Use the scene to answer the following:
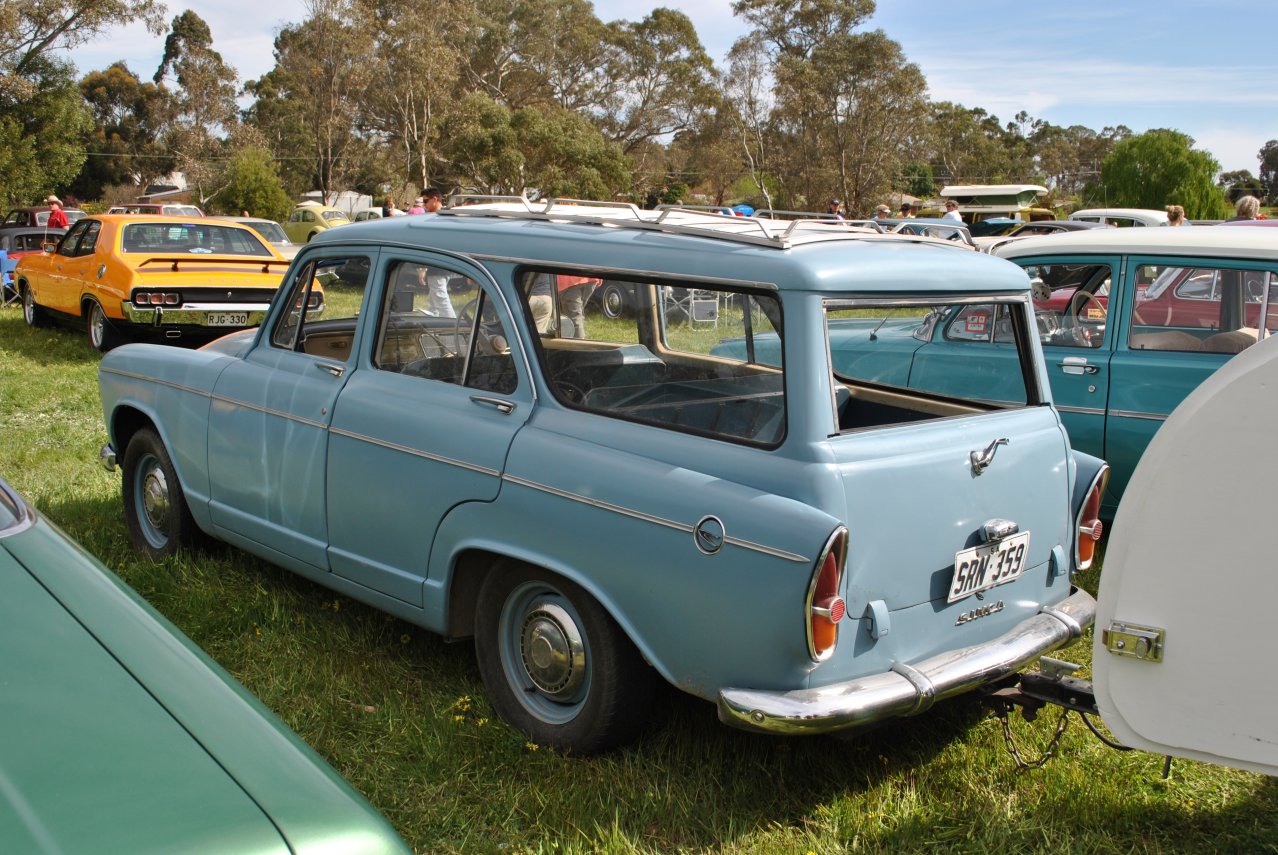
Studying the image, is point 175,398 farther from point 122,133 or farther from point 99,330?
point 122,133

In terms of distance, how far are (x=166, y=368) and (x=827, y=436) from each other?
340cm

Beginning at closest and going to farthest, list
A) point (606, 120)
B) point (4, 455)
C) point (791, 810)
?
point (791, 810) < point (4, 455) < point (606, 120)

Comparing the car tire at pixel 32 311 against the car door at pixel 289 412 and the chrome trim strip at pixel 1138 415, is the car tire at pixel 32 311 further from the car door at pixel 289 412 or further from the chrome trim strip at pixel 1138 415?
the chrome trim strip at pixel 1138 415

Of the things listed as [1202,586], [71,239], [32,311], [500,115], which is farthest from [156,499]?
[500,115]

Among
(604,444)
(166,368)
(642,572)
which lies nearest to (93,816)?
(642,572)

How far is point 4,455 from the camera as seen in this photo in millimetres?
7379

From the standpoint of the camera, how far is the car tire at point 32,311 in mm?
13805

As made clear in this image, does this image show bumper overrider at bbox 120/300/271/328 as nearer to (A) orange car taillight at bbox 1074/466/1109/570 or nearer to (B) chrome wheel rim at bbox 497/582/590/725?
(B) chrome wheel rim at bbox 497/582/590/725

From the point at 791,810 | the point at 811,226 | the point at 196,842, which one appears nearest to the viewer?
the point at 196,842

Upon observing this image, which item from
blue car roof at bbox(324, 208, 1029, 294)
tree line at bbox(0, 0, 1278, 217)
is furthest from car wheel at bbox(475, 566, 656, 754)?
tree line at bbox(0, 0, 1278, 217)

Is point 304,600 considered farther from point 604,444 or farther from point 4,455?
point 4,455

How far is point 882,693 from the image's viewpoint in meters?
3.03

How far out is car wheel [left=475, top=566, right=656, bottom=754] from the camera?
3.41m

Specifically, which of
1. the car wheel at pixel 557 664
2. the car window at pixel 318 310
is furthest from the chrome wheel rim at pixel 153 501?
the car wheel at pixel 557 664
